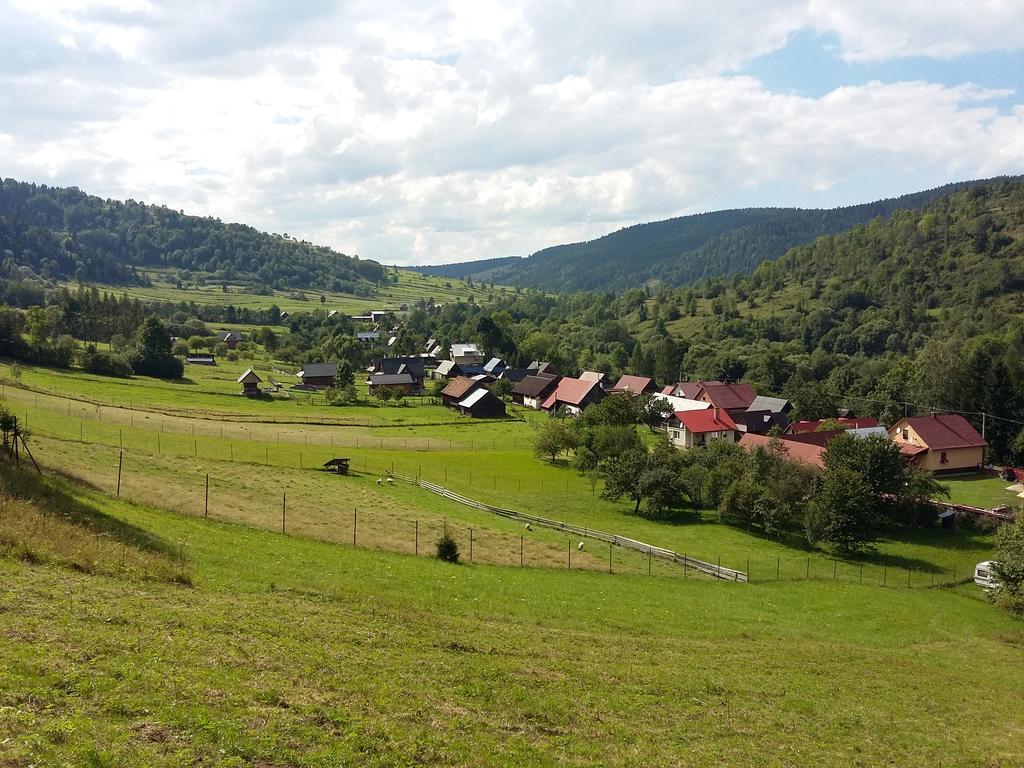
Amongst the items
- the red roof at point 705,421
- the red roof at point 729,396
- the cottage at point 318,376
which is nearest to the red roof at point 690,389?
the red roof at point 729,396

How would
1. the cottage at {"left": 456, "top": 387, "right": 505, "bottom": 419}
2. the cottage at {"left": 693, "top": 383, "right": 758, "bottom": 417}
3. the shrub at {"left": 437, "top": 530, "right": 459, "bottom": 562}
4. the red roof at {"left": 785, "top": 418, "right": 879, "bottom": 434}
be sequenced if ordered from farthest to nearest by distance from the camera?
the cottage at {"left": 456, "top": 387, "right": 505, "bottom": 419} → the cottage at {"left": 693, "top": 383, "right": 758, "bottom": 417} → the red roof at {"left": 785, "top": 418, "right": 879, "bottom": 434} → the shrub at {"left": 437, "top": 530, "right": 459, "bottom": 562}

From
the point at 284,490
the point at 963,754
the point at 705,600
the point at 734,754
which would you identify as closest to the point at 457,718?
the point at 734,754

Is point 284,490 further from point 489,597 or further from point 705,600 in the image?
point 705,600

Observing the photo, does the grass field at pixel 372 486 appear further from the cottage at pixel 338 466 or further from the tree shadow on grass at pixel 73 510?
the tree shadow on grass at pixel 73 510

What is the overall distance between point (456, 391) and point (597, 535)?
63.8 metres

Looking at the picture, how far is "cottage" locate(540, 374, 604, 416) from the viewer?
4026 inches

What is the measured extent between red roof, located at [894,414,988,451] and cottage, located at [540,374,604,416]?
42.3m

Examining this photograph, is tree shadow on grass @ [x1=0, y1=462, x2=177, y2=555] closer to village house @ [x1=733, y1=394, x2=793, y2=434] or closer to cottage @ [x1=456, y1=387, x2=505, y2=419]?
cottage @ [x1=456, y1=387, x2=505, y2=419]

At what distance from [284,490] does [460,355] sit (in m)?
115

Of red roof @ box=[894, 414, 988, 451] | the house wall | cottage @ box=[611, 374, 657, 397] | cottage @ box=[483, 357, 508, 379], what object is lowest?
the house wall

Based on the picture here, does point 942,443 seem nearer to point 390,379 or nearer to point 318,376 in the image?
point 390,379

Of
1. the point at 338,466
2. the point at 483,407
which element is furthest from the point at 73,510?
the point at 483,407

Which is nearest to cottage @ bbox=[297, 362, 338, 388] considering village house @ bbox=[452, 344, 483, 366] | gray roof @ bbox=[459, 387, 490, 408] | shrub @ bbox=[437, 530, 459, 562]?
gray roof @ bbox=[459, 387, 490, 408]

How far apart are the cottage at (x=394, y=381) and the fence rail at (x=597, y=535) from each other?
6214cm
